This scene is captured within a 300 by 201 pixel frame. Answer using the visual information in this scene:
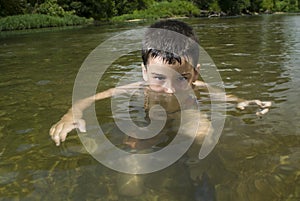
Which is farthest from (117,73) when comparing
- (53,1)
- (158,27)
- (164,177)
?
(53,1)

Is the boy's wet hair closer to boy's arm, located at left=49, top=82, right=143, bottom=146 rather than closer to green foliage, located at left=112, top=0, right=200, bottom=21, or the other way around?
boy's arm, located at left=49, top=82, right=143, bottom=146

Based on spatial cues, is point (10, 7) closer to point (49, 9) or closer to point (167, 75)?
point (49, 9)

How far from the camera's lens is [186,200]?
225cm

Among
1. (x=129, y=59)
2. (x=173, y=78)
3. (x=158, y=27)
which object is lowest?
(x=129, y=59)

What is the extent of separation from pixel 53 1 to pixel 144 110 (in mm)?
43505

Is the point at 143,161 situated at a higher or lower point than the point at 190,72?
lower

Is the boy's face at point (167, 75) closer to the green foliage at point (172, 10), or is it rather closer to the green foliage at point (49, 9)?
the green foliage at point (49, 9)

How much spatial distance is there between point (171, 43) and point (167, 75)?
36cm

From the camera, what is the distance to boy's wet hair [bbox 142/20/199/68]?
11.3 ft

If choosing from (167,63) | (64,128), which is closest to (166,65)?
(167,63)

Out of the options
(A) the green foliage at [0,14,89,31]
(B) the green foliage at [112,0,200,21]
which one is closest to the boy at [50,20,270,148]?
(A) the green foliage at [0,14,89,31]

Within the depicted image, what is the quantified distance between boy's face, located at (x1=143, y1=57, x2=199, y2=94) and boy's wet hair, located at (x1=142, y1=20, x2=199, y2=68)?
0.05 m

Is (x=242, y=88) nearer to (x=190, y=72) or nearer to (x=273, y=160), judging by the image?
(x=190, y=72)

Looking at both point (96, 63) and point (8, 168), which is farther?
point (96, 63)
